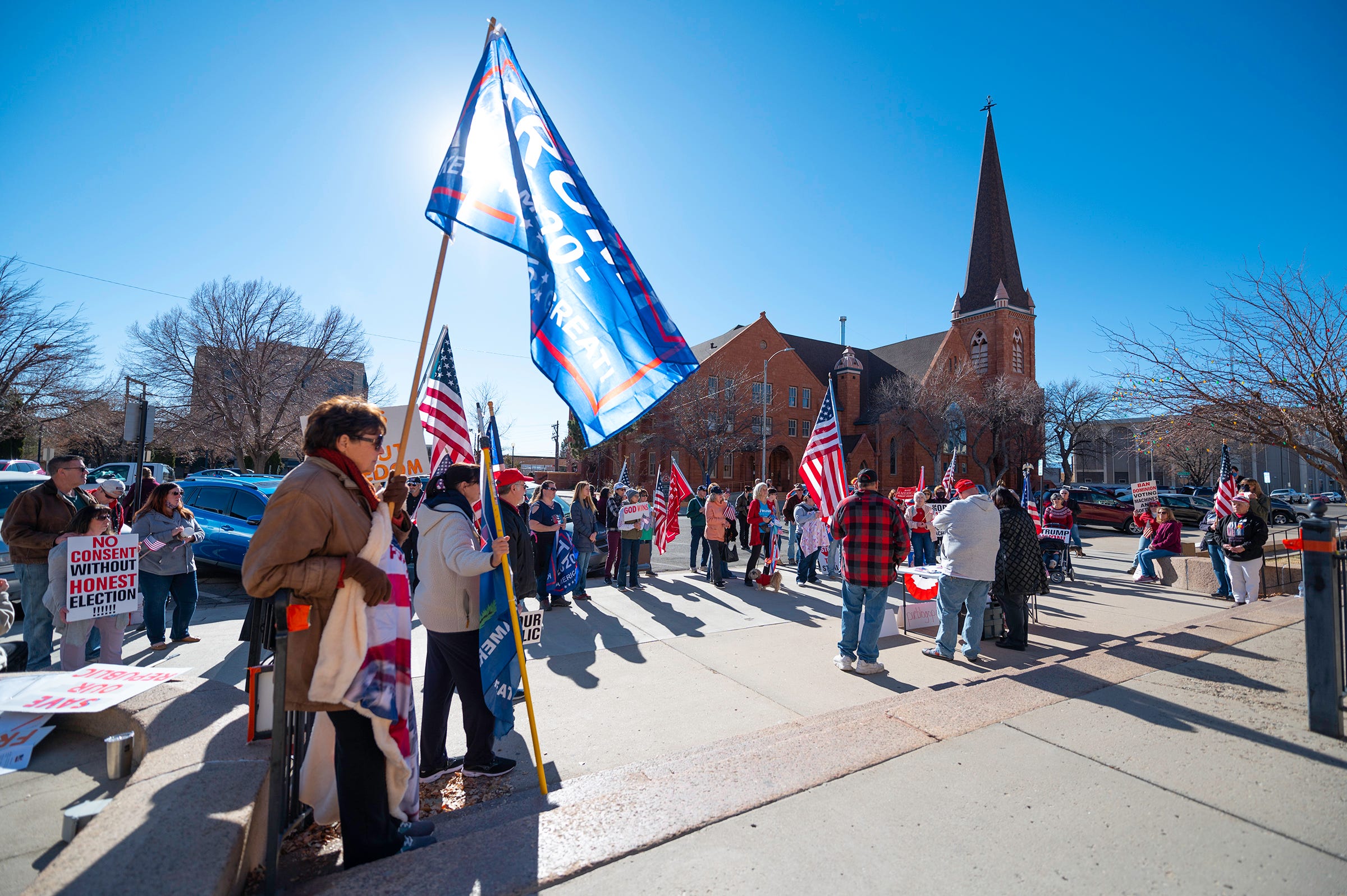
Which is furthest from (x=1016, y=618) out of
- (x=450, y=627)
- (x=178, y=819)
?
(x=178, y=819)

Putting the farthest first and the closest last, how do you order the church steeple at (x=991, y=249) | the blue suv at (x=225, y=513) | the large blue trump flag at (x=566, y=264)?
the church steeple at (x=991, y=249) → the blue suv at (x=225, y=513) → the large blue trump flag at (x=566, y=264)

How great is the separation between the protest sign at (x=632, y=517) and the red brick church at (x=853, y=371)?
33883 millimetres

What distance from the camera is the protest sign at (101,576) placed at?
523 centimetres

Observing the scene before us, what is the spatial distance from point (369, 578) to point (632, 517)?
27.0 feet

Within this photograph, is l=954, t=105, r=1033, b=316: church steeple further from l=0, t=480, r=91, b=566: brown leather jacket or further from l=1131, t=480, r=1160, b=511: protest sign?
l=0, t=480, r=91, b=566: brown leather jacket

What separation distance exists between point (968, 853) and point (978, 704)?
6.42ft

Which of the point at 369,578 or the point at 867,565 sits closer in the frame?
the point at 369,578

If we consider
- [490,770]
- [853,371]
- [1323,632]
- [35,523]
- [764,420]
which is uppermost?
[853,371]

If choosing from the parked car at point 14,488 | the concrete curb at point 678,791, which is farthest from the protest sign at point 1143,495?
the parked car at point 14,488

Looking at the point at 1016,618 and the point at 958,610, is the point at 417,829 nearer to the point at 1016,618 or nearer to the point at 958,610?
the point at 958,610

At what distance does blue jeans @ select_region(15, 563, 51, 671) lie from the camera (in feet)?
17.6

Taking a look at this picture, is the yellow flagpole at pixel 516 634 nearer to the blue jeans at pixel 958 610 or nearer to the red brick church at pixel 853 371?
the blue jeans at pixel 958 610

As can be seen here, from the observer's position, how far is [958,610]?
6488 millimetres

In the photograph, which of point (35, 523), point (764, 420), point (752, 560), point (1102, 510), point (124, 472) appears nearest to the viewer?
point (35, 523)
